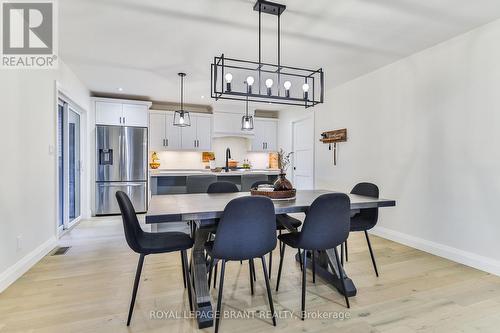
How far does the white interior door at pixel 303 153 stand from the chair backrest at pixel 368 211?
258cm

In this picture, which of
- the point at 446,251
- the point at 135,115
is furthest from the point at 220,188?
the point at 135,115

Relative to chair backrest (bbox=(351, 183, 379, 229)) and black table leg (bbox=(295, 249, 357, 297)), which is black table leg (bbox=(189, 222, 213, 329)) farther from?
chair backrest (bbox=(351, 183, 379, 229))

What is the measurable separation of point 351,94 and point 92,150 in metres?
5.02

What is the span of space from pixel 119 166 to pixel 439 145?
17.8 ft

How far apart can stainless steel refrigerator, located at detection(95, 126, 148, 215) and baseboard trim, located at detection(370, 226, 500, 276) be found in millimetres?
4610

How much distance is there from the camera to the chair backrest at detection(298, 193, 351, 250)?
198 cm

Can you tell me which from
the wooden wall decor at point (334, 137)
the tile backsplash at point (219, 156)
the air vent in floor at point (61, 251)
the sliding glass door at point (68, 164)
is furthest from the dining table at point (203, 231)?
the tile backsplash at point (219, 156)

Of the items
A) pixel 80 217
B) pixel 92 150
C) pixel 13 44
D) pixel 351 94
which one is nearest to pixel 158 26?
pixel 13 44

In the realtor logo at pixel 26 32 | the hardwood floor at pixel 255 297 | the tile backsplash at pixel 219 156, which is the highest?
the realtor logo at pixel 26 32

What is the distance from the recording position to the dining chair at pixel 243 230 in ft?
5.70

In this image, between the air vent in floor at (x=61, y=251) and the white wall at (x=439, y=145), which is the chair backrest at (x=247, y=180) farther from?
the air vent in floor at (x=61, y=251)

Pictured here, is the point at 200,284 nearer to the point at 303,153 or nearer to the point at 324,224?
the point at 324,224

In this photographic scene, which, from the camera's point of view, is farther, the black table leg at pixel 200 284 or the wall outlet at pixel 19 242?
the wall outlet at pixel 19 242

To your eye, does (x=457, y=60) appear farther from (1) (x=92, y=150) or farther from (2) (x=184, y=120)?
(1) (x=92, y=150)
